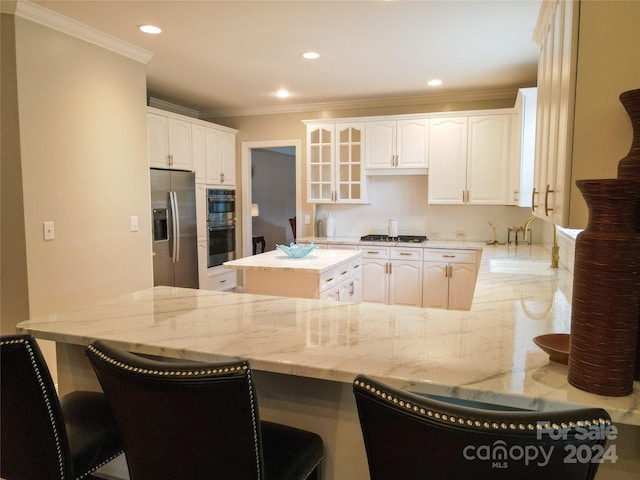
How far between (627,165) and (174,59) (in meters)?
3.68

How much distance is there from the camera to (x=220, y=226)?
5508 millimetres

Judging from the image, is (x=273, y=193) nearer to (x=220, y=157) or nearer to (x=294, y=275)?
(x=220, y=157)

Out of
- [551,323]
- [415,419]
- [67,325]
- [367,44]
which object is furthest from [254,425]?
[367,44]

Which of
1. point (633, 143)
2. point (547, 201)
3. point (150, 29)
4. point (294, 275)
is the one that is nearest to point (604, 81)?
point (633, 143)

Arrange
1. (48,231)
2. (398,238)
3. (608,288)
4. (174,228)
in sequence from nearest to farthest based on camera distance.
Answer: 1. (608,288)
2. (48,231)
3. (174,228)
4. (398,238)

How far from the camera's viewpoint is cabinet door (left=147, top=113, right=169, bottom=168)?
436 centimetres

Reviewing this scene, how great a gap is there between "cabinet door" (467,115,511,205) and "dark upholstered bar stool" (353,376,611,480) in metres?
4.31

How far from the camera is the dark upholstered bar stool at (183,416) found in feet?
3.15

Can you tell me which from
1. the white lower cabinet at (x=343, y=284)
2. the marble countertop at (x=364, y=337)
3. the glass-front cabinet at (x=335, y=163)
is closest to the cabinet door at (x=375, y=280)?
the white lower cabinet at (x=343, y=284)

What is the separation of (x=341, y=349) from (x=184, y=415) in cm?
48

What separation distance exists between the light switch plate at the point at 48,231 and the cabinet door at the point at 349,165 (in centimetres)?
316

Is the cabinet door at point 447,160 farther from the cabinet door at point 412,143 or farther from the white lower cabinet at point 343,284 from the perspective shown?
the white lower cabinet at point 343,284

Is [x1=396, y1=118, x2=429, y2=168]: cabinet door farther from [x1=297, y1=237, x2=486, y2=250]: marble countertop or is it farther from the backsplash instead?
[x1=297, y1=237, x2=486, y2=250]: marble countertop

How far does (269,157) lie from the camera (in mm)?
8914
